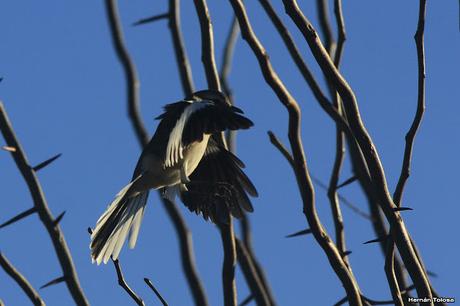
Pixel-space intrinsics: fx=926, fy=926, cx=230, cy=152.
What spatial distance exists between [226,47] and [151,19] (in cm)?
95

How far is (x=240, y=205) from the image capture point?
16.6ft

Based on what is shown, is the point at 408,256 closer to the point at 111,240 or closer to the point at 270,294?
the point at 111,240

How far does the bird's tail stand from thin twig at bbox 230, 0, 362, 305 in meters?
1.30

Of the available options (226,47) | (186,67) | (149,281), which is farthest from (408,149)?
(226,47)

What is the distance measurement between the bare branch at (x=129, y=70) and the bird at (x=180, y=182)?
0.74 meters

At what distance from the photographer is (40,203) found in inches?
157

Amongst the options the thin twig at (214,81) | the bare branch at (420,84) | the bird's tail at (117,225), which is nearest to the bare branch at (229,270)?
the thin twig at (214,81)

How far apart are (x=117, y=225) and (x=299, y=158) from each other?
1.65 m

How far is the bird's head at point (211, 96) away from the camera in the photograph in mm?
4848

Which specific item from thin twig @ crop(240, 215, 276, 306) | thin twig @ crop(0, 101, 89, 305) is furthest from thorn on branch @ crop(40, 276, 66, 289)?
thin twig @ crop(240, 215, 276, 306)

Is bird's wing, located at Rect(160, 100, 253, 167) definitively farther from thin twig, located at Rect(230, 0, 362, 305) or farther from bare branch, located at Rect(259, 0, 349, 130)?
thin twig, located at Rect(230, 0, 362, 305)

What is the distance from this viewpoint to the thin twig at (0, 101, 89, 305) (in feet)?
12.8

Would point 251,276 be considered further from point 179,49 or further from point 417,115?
point 417,115

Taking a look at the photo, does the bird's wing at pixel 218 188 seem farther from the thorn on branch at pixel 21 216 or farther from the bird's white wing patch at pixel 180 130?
the thorn on branch at pixel 21 216
